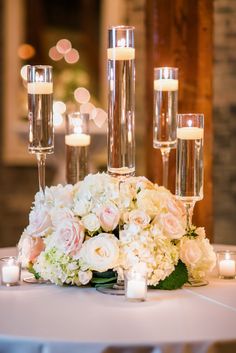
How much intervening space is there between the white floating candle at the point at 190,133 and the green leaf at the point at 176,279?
340mm

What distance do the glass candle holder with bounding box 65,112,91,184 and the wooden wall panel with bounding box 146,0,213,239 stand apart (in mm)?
851

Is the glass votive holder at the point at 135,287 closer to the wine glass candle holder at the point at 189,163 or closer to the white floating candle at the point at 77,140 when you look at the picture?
the wine glass candle holder at the point at 189,163

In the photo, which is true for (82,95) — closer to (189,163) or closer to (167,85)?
(167,85)

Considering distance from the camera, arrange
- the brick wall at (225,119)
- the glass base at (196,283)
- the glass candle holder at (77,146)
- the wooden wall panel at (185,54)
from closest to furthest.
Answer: the glass base at (196,283) → the glass candle holder at (77,146) → the wooden wall panel at (185,54) → the brick wall at (225,119)

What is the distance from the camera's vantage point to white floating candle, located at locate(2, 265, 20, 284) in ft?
7.61

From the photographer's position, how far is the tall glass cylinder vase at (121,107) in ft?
7.59

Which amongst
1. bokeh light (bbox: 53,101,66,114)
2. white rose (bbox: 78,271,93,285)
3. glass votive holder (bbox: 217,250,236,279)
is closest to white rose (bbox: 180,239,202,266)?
glass votive holder (bbox: 217,250,236,279)

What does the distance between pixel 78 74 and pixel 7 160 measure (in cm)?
81

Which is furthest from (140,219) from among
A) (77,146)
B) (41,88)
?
(77,146)

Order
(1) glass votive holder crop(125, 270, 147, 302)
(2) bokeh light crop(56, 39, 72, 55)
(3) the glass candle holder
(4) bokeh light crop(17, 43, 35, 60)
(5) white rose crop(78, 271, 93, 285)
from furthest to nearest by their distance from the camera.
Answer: (2) bokeh light crop(56, 39, 72, 55) < (4) bokeh light crop(17, 43, 35, 60) < (3) the glass candle holder < (5) white rose crop(78, 271, 93, 285) < (1) glass votive holder crop(125, 270, 147, 302)

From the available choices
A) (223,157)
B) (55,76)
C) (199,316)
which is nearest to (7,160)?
(55,76)

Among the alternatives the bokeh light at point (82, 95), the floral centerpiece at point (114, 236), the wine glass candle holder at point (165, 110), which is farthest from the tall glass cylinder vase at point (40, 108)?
the bokeh light at point (82, 95)

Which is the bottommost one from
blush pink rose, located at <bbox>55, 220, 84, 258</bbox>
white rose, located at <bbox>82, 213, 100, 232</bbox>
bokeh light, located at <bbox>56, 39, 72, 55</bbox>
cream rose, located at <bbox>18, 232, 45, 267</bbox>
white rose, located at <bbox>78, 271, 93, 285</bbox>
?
white rose, located at <bbox>78, 271, 93, 285</bbox>

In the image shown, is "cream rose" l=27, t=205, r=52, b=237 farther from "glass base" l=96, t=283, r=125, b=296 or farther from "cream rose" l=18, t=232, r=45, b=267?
"glass base" l=96, t=283, r=125, b=296
